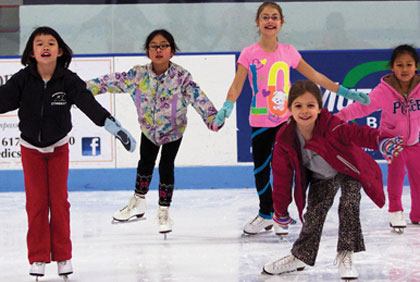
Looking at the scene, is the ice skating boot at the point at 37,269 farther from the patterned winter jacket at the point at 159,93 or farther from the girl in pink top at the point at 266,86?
the girl in pink top at the point at 266,86

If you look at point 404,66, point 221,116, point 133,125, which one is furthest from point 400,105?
point 133,125

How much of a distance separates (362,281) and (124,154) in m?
3.68

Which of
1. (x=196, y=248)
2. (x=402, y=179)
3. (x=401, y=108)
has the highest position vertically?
(x=401, y=108)

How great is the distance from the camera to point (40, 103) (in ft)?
9.31

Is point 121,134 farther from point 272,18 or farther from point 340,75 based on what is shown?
point 340,75

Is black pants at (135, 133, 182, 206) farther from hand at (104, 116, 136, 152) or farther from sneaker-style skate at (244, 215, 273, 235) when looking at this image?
hand at (104, 116, 136, 152)

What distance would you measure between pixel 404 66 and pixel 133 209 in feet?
6.37

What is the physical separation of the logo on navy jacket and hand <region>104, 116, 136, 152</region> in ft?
1.00

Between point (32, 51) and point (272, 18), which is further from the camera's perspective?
point (272, 18)

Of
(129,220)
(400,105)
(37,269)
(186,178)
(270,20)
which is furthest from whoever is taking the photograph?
(186,178)

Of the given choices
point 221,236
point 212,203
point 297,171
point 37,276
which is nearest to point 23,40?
point 212,203

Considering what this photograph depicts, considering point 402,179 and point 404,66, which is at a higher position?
point 404,66

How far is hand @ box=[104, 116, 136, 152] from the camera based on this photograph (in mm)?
2592

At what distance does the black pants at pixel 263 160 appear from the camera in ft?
12.7
